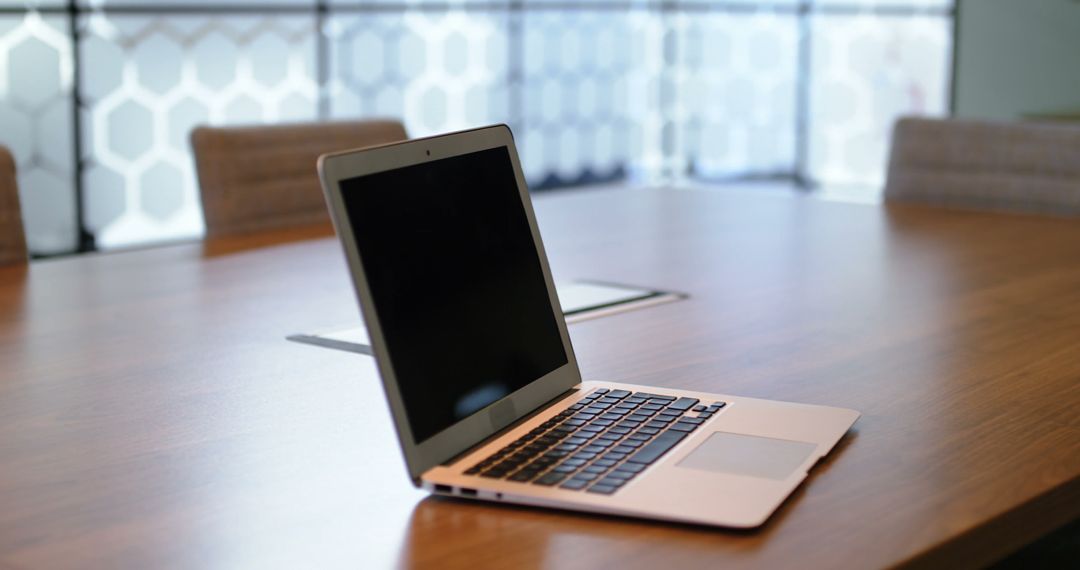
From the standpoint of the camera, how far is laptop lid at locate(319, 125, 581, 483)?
2.97ft

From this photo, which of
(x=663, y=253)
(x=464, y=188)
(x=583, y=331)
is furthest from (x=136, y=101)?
(x=464, y=188)

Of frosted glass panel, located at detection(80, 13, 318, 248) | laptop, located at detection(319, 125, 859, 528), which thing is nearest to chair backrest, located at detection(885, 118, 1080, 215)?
laptop, located at detection(319, 125, 859, 528)

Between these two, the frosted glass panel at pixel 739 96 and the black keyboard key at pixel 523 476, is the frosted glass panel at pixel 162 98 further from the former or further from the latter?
the black keyboard key at pixel 523 476

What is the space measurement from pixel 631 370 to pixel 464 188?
29 cm

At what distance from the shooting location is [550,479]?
0.89 m

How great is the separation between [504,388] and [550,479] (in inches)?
5.5

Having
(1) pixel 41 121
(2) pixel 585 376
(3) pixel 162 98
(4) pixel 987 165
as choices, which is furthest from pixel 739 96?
(2) pixel 585 376

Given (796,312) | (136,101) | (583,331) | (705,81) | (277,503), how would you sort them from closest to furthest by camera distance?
(277,503) → (583,331) → (796,312) → (136,101) → (705,81)

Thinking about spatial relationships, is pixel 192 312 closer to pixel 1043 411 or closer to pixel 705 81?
pixel 1043 411

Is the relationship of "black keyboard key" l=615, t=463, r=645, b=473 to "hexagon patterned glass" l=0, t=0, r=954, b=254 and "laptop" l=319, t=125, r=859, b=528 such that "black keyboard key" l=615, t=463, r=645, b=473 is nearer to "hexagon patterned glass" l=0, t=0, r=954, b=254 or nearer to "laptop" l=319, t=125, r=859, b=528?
"laptop" l=319, t=125, r=859, b=528

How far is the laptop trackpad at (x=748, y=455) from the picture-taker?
93 centimetres

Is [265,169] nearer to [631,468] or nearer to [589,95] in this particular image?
[631,468]

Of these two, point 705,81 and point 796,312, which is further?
point 705,81

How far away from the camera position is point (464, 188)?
105 cm
